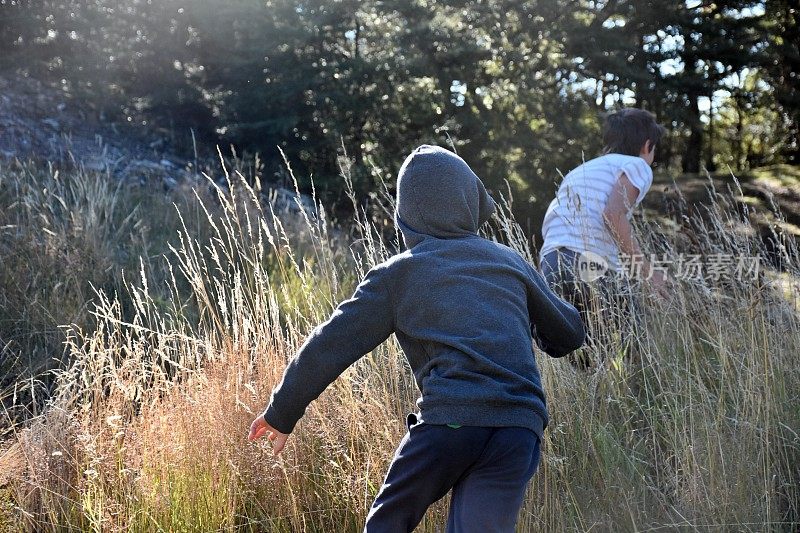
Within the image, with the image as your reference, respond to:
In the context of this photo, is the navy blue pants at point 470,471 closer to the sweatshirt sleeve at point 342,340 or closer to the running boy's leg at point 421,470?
the running boy's leg at point 421,470

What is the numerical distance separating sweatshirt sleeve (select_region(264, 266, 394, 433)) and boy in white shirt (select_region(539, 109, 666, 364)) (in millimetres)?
1851

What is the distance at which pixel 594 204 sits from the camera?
4.34 metres

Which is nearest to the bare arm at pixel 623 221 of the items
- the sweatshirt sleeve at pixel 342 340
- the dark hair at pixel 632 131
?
the dark hair at pixel 632 131

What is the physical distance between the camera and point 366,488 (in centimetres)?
316

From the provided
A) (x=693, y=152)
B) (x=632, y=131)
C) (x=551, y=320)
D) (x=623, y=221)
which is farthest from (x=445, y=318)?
(x=693, y=152)

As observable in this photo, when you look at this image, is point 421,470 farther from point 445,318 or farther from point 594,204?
point 594,204

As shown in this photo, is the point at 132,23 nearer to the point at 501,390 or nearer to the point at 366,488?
the point at 366,488

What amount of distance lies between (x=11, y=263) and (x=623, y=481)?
4.06 metres

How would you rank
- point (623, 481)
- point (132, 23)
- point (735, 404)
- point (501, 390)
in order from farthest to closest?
point (132, 23)
point (735, 404)
point (623, 481)
point (501, 390)

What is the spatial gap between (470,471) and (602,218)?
2.32m

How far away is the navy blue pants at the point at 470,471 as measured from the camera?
87.4 inches

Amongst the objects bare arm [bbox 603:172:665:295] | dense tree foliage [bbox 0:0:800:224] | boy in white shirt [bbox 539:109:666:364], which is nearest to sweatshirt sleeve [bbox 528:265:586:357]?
boy in white shirt [bbox 539:109:666:364]

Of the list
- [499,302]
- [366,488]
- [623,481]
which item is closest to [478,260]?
[499,302]

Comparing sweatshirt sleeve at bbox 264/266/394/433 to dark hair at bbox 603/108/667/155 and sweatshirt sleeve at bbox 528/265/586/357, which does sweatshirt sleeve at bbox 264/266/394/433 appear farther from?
dark hair at bbox 603/108/667/155
